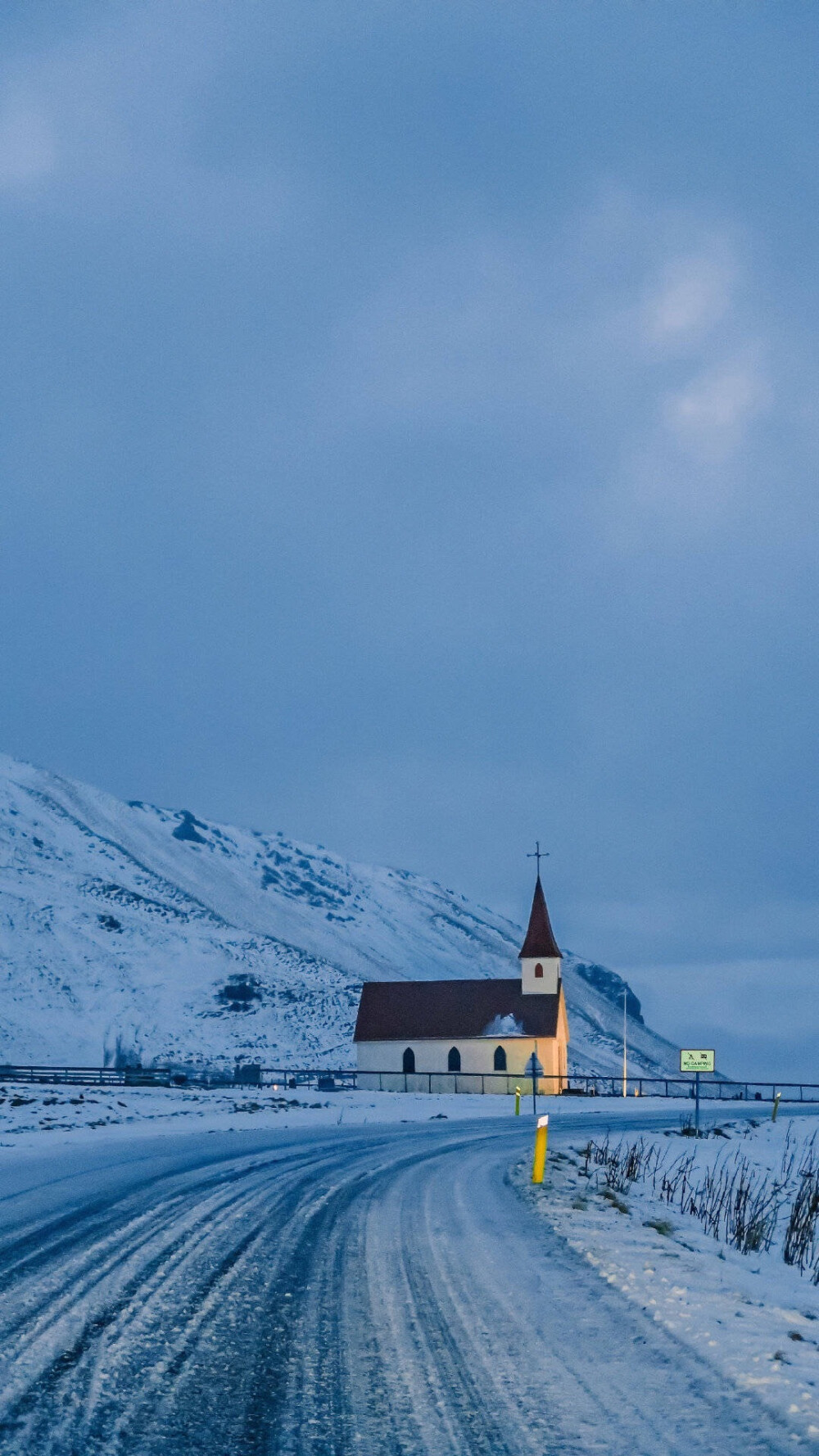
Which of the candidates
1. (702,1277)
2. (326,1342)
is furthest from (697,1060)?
(326,1342)

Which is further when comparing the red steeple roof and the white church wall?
the red steeple roof

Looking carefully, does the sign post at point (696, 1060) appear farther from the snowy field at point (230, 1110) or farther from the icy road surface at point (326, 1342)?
the icy road surface at point (326, 1342)

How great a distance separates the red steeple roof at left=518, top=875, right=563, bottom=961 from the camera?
256 feet

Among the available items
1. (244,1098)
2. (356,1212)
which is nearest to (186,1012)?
(244,1098)

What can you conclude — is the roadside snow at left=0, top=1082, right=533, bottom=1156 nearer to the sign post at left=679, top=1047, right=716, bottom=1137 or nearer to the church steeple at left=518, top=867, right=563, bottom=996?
the sign post at left=679, top=1047, right=716, bottom=1137

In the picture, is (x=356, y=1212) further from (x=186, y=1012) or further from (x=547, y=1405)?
(x=186, y=1012)

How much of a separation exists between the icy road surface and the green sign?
2315 centimetres

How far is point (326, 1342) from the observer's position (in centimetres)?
802

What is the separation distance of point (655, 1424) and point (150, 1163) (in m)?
15.2

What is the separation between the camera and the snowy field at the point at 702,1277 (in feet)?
24.5

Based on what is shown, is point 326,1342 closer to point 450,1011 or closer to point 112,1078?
point 112,1078

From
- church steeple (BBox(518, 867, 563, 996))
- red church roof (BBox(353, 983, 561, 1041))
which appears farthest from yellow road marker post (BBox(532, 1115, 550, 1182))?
church steeple (BBox(518, 867, 563, 996))

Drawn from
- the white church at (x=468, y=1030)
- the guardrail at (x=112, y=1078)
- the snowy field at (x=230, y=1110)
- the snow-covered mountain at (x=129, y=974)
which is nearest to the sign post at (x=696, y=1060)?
the snowy field at (x=230, y=1110)

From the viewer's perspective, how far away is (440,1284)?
997cm
